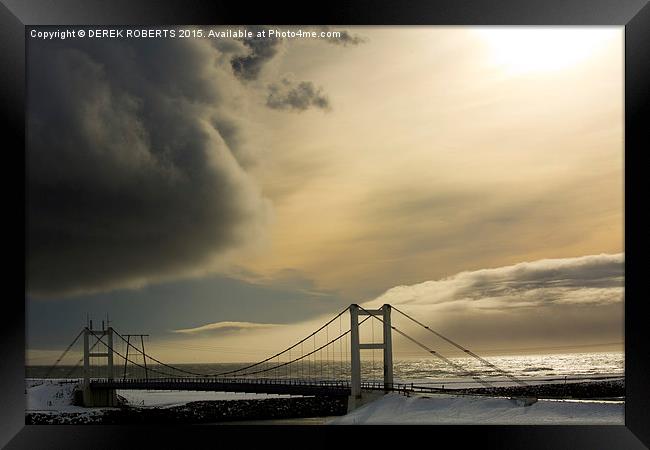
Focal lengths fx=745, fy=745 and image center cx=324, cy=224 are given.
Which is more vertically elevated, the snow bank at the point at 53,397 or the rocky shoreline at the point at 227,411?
the snow bank at the point at 53,397

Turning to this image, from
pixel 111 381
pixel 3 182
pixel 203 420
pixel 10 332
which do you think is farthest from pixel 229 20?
pixel 111 381

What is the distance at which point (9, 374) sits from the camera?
7867mm

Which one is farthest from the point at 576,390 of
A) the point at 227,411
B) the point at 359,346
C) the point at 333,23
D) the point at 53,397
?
the point at 333,23

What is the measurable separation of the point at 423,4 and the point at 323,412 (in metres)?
18.8

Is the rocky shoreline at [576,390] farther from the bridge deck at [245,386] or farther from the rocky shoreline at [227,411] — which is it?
the bridge deck at [245,386]

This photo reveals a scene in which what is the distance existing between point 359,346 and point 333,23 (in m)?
9.98

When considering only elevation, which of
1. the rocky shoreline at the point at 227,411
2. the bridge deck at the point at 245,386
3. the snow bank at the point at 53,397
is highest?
the bridge deck at the point at 245,386

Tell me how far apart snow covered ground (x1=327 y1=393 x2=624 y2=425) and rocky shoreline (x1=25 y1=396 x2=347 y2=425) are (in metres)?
7.43

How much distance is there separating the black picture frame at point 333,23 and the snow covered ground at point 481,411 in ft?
1.91

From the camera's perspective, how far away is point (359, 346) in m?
16.7

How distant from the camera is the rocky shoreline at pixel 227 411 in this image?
21.5 metres

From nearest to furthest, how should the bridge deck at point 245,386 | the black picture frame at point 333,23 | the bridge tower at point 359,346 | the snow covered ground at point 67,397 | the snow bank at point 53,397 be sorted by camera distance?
the black picture frame at point 333,23 → the bridge tower at point 359,346 → the bridge deck at point 245,386 → the snow bank at point 53,397 → the snow covered ground at point 67,397

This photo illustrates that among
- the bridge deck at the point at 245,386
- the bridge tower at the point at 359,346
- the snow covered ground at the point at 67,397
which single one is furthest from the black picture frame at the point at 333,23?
the snow covered ground at the point at 67,397

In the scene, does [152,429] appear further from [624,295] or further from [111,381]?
[111,381]
